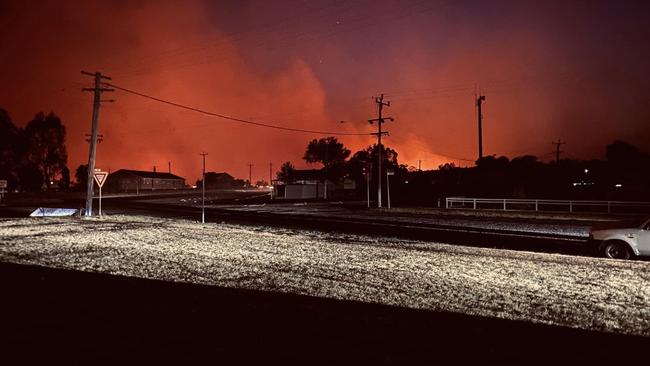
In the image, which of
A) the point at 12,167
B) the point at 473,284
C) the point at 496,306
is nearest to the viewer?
the point at 496,306

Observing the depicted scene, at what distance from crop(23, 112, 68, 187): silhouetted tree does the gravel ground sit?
8151 centimetres

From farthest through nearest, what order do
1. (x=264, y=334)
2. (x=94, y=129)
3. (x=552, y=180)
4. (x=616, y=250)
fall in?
1. (x=552, y=180)
2. (x=94, y=129)
3. (x=616, y=250)
4. (x=264, y=334)

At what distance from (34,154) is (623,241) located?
96.3m

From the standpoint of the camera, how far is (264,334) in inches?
239

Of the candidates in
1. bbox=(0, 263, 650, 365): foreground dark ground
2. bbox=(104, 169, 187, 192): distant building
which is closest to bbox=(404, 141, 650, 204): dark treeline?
bbox=(0, 263, 650, 365): foreground dark ground

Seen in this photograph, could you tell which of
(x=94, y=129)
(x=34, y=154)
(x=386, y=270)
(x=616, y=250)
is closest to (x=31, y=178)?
(x=34, y=154)

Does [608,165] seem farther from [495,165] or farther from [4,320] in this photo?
[4,320]

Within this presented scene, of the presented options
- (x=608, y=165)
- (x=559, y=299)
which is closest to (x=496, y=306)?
(x=559, y=299)

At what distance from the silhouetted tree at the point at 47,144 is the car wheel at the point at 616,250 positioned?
94.0 m

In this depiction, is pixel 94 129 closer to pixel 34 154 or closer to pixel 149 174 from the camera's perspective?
pixel 34 154

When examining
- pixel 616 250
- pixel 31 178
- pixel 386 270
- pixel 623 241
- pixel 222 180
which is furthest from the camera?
pixel 222 180

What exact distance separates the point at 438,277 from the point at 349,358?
5691 mm

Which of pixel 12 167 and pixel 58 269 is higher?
pixel 12 167

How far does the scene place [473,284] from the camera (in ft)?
32.0
